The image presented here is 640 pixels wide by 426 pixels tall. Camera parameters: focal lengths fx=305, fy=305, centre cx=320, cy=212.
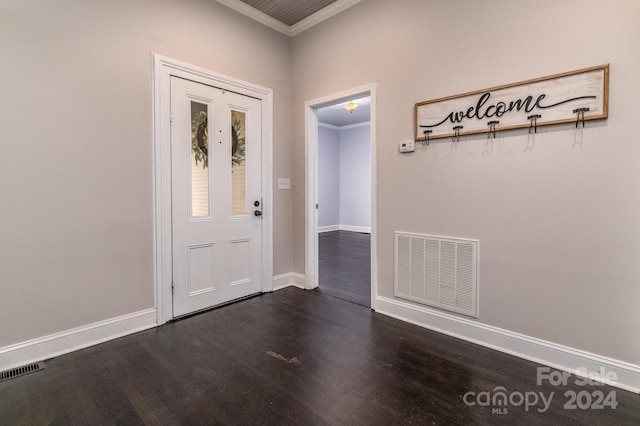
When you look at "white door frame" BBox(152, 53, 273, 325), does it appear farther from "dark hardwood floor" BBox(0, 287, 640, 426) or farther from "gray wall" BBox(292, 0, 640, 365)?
"gray wall" BBox(292, 0, 640, 365)

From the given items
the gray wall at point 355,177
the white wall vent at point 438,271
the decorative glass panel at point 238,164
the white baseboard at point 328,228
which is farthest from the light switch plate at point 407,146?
the white baseboard at point 328,228

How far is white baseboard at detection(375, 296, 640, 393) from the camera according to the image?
6.05 ft

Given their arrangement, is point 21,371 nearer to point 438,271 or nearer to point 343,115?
point 438,271

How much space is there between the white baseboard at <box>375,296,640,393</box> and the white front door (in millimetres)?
1635

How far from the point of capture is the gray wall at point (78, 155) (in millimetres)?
2027

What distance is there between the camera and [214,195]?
10.0 feet

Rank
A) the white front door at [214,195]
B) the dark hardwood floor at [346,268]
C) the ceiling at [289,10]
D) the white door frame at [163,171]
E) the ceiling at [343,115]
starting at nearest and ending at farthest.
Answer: the white door frame at [163,171], the white front door at [214,195], the ceiling at [289,10], the dark hardwood floor at [346,268], the ceiling at [343,115]

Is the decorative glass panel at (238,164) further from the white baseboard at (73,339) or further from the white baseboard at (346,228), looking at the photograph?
the white baseboard at (346,228)

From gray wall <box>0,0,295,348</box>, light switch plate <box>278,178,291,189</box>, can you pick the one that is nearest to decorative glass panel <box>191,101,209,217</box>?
gray wall <box>0,0,295,348</box>

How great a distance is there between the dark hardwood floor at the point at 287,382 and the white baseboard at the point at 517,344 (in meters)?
0.08

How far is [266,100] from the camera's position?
137 inches

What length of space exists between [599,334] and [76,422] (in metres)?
3.04

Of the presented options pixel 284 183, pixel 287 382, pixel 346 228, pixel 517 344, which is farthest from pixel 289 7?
pixel 346 228

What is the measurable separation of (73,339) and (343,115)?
6518 mm
